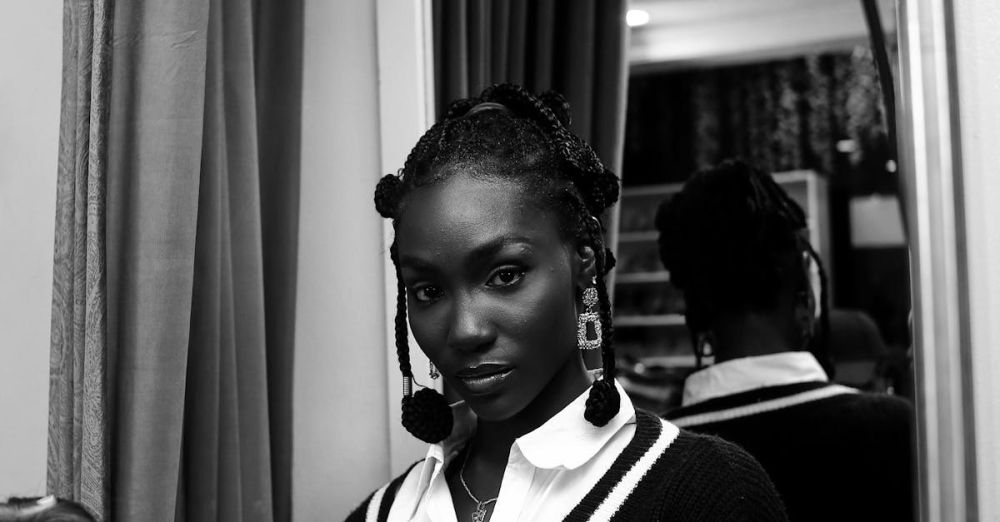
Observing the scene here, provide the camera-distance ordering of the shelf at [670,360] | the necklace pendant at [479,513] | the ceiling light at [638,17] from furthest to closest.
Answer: the shelf at [670,360]
the ceiling light at [638,17]
the necklace pendant at [479,513]

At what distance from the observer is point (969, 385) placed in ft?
3.27

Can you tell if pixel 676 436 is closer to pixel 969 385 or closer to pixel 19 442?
pixel 969 385

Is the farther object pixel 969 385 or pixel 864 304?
pixel 864 304

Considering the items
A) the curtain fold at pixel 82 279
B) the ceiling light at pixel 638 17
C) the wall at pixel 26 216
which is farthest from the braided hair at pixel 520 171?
the ceiling light at pixel 638 17

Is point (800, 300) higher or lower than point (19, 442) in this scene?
higher

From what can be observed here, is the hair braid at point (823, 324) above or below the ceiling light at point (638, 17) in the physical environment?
below

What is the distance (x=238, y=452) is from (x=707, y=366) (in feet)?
3.15

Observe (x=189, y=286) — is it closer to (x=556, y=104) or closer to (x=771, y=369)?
(x=556, y=104)

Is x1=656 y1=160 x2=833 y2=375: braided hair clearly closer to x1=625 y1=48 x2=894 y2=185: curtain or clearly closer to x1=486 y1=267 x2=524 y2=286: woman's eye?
x1=486 y1=267 x2=524 y2=286: woman's eye

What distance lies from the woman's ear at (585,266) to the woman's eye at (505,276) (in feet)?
0.32

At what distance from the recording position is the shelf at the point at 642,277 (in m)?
5.77

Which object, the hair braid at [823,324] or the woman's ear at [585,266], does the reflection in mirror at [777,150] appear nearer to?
the hair braid at [823,324]

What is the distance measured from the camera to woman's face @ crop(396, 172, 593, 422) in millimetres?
1133

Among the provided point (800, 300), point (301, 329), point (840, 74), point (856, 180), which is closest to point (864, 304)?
point (856, 180)
